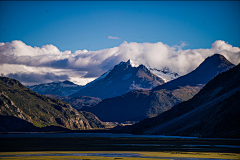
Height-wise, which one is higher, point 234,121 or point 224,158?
point 234,121

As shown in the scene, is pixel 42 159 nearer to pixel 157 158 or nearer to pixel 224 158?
pixel 157 158

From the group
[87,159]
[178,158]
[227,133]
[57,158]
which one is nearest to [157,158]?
[178,158]

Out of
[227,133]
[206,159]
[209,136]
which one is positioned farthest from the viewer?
[209,136]

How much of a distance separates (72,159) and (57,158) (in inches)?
179

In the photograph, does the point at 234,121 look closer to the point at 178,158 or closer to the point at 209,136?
the point at 209,136

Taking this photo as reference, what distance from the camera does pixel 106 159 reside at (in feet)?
267

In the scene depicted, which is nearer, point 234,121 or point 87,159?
point 87,159

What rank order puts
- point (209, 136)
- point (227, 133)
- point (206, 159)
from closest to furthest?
point (206, 159) < point (227, 133) < point (209, 136)

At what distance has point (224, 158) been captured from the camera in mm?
80500

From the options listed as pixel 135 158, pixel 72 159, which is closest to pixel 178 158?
pixel 135 158

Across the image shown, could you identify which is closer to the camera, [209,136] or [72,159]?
[72,159]

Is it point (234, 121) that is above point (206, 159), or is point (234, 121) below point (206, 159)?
above

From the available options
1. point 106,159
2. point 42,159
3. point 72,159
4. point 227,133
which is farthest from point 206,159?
point 227,133

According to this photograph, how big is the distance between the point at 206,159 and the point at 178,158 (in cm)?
699
